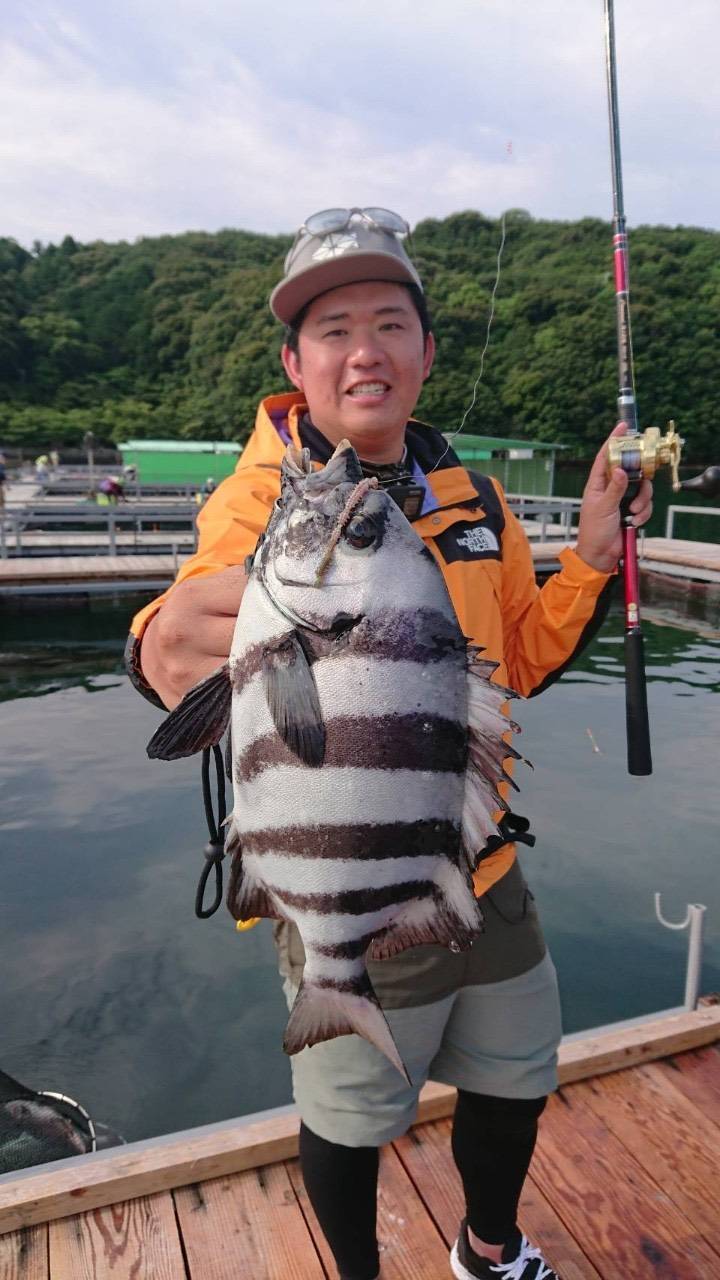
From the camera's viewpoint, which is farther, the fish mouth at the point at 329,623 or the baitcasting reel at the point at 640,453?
the baitcasting reel at the point at 640,453

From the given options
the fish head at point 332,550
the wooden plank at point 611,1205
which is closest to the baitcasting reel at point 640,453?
the fish head at point 332,550

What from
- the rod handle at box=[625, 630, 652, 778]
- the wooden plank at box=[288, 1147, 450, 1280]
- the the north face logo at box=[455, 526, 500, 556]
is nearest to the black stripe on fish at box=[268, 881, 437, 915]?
the the north face logo at box=[455, 526, 500, 556]

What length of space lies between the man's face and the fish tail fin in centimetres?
134

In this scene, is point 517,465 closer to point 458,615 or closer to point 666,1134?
point 666,1134

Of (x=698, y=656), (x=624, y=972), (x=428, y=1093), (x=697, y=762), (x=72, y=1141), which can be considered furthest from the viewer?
(x=698, y=656)

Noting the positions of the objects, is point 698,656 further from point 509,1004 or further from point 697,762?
point 509,1004

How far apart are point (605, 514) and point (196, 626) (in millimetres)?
1255

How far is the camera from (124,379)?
283 feet

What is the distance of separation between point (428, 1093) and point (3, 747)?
8.24 m

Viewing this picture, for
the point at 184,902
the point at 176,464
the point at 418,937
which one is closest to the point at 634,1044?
the point at 418,937

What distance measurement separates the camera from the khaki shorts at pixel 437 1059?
76.0 inches

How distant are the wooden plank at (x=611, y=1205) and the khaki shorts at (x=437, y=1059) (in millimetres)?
961

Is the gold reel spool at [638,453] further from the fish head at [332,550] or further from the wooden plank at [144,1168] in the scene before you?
the wooden plank at [144,1168]

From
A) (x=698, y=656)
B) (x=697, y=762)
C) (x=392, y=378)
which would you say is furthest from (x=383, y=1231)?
(x=698, y=656)
